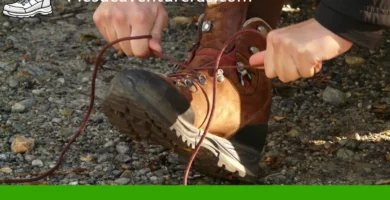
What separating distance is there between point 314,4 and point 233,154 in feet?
3.96

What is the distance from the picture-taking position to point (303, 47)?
5.17 feet

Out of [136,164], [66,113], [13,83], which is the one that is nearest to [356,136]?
[136,164]

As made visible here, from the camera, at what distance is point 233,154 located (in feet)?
6.48

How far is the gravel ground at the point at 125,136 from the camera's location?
6.83 ft

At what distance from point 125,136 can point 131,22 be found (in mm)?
500

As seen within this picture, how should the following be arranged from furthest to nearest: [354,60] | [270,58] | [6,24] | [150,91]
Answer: [6,24] → [354,60] → [150,91] → [270,58]

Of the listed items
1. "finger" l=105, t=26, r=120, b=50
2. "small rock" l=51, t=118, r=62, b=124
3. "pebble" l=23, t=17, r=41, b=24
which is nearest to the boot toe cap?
"finger" l=105, t=26, r=120, b=50

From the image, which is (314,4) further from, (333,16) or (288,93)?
(333,16)

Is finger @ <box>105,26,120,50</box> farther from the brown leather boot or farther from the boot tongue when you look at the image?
the boot tongue

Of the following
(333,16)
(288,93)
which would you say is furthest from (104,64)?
(333,16)

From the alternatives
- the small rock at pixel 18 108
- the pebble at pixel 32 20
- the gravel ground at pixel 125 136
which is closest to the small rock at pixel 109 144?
the gravel ground at pixel 125 136

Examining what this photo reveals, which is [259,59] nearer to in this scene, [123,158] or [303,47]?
[303,47]

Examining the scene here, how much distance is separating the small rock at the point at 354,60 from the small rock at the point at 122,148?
33.6 inches

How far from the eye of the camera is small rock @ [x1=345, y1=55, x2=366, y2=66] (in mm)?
2672
